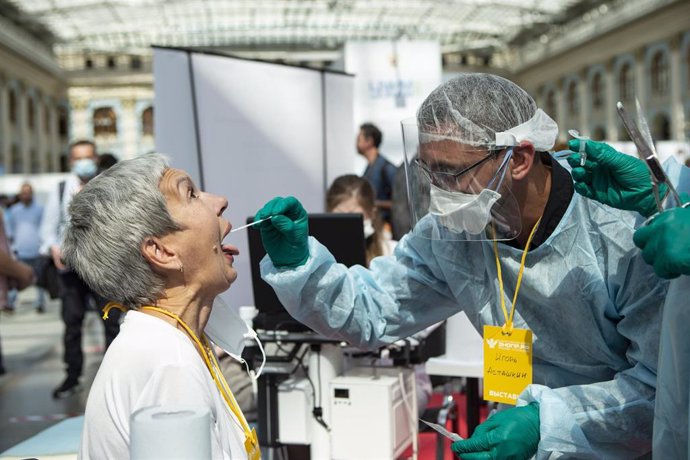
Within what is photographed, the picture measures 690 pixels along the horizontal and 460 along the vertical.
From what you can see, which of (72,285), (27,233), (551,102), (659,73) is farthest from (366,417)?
(551,102)

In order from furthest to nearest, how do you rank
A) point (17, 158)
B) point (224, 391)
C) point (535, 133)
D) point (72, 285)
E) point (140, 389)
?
point (17, 158) < point (72, 285) < point (535, 133) < point (224, 391) < point (140, 389)

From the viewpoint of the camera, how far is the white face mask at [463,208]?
197 cm

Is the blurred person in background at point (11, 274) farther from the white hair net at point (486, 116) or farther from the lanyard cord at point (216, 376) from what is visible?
the white hair net at point (486, 116)

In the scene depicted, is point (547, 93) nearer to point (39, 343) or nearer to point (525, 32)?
point (525, 32)

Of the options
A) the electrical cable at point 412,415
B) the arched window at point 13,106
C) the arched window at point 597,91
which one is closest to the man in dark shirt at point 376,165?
the electrical cable at point 412,415

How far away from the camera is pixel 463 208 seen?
6.52 ft

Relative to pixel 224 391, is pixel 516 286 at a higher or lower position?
higher

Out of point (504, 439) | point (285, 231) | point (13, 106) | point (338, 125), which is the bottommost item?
point (504, 439)

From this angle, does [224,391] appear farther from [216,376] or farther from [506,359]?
[506,359]

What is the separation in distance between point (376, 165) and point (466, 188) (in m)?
5.10

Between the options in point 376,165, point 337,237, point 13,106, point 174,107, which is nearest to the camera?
point 337,237

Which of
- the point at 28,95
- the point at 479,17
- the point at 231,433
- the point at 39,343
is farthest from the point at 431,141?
the point at 28,95

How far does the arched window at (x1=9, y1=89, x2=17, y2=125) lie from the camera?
1686 inches

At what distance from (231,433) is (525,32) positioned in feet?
148
